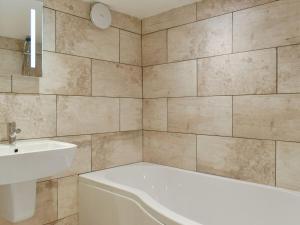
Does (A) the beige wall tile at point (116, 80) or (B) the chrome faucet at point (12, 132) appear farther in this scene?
(A) the beige wall tile at point (116, 80)

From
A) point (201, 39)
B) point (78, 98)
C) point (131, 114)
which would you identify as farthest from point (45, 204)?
point (201, 39)

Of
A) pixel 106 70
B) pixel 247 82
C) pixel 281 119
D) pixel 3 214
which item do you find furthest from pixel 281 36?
pixel 3 214

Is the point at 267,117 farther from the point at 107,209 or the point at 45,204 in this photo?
the point at 45,204

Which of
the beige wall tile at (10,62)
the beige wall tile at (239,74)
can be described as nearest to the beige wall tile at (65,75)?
the beige wall tile at (10,62)

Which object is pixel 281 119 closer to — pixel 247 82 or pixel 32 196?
pixel 247 82

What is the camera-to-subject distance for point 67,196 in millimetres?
2197

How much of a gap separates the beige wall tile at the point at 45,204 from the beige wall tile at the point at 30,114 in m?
0.41

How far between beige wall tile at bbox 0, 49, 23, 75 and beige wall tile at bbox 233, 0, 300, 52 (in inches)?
66.9

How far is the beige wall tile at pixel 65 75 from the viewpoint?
2076 millimetres

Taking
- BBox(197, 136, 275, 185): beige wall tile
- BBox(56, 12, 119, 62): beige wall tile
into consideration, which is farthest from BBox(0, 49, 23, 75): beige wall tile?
BBox(197, 136, 275, 185): beige wall tile

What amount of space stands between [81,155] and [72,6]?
1317 millimetres

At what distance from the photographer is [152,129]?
2.78m

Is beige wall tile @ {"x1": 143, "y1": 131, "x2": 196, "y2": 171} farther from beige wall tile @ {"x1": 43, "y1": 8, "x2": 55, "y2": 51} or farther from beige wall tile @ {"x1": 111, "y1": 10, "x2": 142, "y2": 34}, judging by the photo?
beige wall tile @ {"x1": 43, "y1": 8, "x2": 55, "y2": 51}

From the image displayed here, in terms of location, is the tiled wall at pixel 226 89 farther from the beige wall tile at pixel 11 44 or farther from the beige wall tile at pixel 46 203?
the beige wall tile at pixel 11 44
